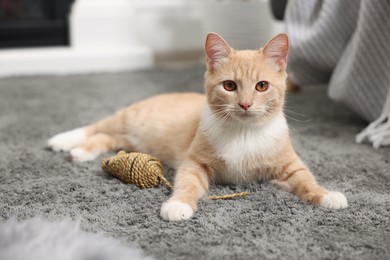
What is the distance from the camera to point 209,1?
336 cm

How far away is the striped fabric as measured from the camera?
1652mm

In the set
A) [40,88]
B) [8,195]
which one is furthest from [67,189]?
[40,88]

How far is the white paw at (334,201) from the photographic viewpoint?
1115mm

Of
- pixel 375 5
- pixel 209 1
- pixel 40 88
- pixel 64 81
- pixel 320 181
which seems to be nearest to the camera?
pixel 320 181

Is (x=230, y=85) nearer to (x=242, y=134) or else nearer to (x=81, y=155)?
(x=242, y=134)

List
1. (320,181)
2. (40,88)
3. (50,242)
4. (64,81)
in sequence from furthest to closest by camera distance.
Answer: (64,81)
(40,88)
(320,181)
(50,242)

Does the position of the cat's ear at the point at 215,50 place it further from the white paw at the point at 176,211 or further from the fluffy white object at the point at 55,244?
the fluffy white object at the point at 55,244

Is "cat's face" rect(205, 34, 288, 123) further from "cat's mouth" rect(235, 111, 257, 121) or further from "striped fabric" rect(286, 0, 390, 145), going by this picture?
"striped fabric" rect(286, 0, 390, 145)

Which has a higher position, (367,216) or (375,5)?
(375,5)

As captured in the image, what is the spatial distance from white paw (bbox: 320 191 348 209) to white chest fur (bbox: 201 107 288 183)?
197mm

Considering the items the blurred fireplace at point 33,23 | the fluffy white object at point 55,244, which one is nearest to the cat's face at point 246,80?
the fluffy white object at point 55,244

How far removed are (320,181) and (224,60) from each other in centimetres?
46

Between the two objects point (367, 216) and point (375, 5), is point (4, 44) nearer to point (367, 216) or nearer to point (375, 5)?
point (375, 5)

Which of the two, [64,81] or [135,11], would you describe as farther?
[135,11]
